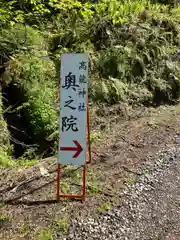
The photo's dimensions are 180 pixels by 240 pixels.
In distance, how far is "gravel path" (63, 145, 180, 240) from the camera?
397cm

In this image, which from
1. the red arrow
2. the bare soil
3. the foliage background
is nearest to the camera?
the bare soil

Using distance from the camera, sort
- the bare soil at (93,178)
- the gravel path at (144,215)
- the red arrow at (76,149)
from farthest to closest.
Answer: the red arrow at (76,149)
the bare soil at (93,178)
the gravel path at (144,215)

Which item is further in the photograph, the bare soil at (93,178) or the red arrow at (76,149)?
the red arrow at (76,149)

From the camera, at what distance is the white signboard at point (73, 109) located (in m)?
4.39

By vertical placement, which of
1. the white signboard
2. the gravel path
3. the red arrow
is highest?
the white signboard

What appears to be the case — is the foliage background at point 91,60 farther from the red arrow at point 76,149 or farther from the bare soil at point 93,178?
the red arrow at point 76,149

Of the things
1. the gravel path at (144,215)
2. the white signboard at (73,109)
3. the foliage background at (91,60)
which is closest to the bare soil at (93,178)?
the gravel path at (144,215)

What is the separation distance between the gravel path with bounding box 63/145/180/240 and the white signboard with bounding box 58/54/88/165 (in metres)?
0.78

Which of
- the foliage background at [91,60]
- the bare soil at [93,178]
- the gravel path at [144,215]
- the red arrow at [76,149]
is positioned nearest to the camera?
the gravel path at [144,215]

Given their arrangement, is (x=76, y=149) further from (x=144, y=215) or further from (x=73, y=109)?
(x=144, y=215)

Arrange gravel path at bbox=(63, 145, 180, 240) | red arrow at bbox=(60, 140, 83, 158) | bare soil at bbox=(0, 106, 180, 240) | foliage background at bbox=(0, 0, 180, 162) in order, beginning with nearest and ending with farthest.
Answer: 1. gravel path at bbox=(63, 145, 180, 240)
2. bare soil at bbox=(0, 106, 180, 240)
3. red arrow at bbox=(60, 140, 83, 158)
4. foliage background at bbox=(0, 0, 180, 162)

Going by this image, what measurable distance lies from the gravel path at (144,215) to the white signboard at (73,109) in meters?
0.78

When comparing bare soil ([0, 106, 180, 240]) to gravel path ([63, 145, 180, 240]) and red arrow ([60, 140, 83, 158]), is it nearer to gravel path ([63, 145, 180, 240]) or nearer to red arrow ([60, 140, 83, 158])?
gravel path ([63, 145, 180, 240])

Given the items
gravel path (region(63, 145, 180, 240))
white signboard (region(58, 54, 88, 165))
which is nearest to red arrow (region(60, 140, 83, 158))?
white signboard (region(58, 54, 88, 165))
